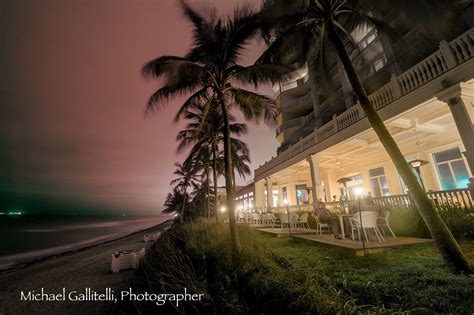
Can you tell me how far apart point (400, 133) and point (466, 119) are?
356cm

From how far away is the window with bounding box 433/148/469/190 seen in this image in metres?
8.84

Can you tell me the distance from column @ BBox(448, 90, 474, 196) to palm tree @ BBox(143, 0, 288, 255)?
4826 millimetres

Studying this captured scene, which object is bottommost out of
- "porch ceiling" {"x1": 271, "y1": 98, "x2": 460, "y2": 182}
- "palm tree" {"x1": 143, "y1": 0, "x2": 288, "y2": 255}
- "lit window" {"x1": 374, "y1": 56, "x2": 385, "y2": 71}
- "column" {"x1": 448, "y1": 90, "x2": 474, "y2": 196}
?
"column" {"x1": 448, "y1": 90, "x2": 474, "y2": 196}

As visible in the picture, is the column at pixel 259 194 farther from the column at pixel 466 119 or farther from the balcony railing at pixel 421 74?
the column at pixel 466 119

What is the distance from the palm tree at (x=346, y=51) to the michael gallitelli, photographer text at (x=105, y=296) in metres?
4.45

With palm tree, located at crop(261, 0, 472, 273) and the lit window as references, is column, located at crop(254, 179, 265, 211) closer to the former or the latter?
the lit window

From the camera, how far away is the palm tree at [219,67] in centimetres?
627

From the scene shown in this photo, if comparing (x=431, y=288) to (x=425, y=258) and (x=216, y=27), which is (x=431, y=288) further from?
(x=216, y=27)

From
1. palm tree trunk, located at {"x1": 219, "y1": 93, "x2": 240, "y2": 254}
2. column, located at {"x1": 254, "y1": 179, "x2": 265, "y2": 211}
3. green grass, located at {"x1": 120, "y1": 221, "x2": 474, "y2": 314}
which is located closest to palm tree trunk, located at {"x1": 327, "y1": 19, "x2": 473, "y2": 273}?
green grass, located at {"x1": 120, "y1": 221, "x2": 474, "y2": 314}

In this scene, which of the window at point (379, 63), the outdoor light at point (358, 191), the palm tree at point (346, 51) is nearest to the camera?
the palm tree at point (346, 51)

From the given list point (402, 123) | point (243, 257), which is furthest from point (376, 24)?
point (243, 257)

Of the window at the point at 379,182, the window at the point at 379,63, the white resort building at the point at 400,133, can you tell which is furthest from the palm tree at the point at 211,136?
the window at the point at 379,63

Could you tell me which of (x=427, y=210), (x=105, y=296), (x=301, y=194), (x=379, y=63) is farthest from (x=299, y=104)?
(x=105, y=296)

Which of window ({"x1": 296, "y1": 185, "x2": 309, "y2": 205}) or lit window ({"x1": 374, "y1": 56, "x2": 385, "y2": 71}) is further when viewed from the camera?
window ({"x1": 296, "y1": 185, "x2": 309, "y2": 205})
